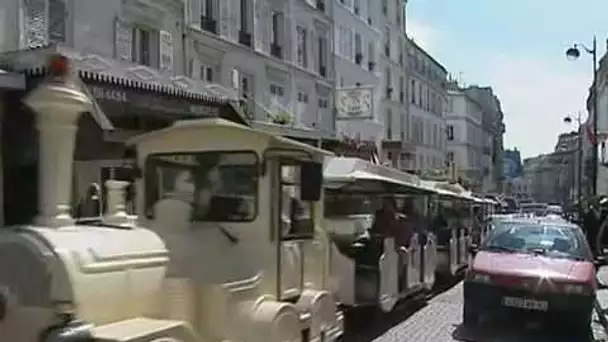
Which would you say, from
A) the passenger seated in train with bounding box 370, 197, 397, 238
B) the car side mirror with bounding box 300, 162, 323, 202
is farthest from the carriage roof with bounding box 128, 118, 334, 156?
the passenger seated in train with bounding box 370, 197, 397, 238

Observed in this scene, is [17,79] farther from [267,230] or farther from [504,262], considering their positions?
[504,262]

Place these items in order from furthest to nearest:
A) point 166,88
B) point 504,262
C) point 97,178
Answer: point 166,88 < point 97,178 < point 504,262

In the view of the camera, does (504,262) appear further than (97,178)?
No

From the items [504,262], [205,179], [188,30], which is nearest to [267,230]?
[205,179]

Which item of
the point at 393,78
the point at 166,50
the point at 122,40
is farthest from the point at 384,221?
the point at 393,78

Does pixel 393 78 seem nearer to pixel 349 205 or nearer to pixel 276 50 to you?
pixel 276 50

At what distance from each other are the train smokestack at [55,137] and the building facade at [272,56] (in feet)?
49.3

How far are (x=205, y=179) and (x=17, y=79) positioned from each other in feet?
20.2

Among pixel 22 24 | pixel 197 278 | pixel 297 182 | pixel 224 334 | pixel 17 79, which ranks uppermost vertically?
pixel 22 24

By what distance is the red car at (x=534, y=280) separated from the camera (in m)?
11.9

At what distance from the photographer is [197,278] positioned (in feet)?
22.6

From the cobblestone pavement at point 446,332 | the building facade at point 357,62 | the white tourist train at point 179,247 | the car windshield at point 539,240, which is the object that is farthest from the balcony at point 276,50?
the white tourist train at point 179,247

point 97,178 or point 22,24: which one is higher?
point 22,24

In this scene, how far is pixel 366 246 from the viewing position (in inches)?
520
